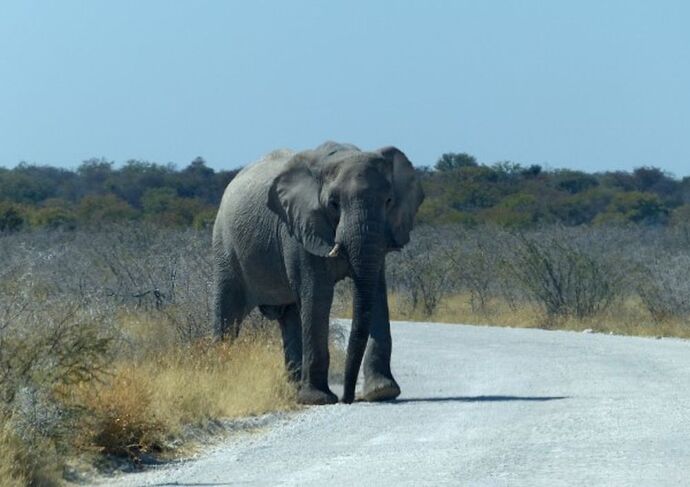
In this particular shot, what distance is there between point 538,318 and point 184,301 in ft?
44.2

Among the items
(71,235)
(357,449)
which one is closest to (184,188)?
(71,235)

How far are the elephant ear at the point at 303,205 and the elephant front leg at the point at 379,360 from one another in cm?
73

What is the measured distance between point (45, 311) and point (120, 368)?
2377 millimetres

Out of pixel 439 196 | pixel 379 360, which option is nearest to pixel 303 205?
pixel 379 360

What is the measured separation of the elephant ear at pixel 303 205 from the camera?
17.5m

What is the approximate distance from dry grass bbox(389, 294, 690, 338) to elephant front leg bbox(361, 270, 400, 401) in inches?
500

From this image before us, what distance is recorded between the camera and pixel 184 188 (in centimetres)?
8675

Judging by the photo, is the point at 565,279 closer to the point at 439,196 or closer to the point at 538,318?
the point at 538,318

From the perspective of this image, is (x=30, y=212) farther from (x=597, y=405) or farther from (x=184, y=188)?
(x=597, y=405)

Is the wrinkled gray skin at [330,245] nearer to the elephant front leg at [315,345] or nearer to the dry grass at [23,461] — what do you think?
the elephant front leg at [315,345]

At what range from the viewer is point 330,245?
17.4m

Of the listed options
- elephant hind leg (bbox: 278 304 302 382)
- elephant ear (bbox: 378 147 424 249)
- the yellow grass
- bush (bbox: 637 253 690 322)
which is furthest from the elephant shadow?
bush (bbox: 637 253 690 322)

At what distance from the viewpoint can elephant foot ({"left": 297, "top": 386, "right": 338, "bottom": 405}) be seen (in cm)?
1756

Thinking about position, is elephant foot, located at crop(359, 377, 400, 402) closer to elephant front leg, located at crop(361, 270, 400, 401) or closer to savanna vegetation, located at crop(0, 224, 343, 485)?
elephant front leg, located at crop(361, 270, 400, 401)
